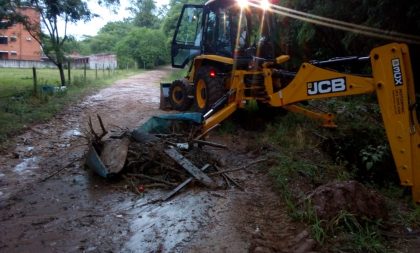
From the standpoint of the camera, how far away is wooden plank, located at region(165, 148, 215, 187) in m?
5.96

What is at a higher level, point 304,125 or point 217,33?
point 217,33

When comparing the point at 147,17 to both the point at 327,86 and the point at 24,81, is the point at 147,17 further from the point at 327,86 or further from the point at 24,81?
the point at 327,86

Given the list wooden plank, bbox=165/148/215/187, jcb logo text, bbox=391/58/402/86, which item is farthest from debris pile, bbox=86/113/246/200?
jcb logo text, bbox=391/58/402/86

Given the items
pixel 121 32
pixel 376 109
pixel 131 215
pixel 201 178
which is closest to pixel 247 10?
pixel 376 109

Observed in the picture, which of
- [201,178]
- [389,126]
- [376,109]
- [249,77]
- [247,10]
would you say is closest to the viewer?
[389,126]

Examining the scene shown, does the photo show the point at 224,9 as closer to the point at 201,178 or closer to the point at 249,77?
the point at 249,77

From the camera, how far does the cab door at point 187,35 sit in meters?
10.4

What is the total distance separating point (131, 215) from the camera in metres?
5.20

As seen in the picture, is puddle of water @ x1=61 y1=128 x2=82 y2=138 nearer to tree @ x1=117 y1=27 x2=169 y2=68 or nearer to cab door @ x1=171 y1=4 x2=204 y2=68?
cab door @ x1=171 y1=4 x2=204 y2=68

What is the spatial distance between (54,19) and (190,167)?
13.7m

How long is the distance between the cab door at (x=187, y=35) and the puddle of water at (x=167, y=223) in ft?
18.2

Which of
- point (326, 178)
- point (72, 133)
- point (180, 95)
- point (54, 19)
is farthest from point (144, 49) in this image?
point (326, 178)

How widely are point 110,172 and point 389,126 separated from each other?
12.6 ft

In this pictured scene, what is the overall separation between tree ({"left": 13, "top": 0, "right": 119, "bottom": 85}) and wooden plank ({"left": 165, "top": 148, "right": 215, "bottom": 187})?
12.2 metres
